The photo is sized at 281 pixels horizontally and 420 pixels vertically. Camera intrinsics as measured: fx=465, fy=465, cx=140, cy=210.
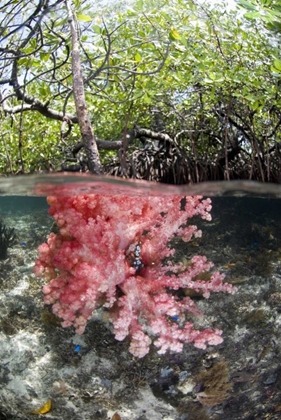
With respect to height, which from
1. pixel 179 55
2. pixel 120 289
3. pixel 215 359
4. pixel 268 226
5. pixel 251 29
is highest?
pixel 251 29

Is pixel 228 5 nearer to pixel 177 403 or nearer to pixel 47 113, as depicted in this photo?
pixel 47 113

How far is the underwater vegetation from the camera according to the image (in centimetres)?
141

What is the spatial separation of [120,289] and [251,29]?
4.65 feet

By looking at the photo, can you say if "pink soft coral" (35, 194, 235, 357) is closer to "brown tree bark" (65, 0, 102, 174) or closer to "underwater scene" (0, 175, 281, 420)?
→ "underwater scene" (0, 175, 281, 420)

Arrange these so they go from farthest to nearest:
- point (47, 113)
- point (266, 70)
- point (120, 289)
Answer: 1. point (47, 113)
2. point (266, 70)
3. point (120, 289)

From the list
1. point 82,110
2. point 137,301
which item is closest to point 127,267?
point 137,301

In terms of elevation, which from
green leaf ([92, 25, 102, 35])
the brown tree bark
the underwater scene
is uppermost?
green leaf ([92, 25, 102, 35])

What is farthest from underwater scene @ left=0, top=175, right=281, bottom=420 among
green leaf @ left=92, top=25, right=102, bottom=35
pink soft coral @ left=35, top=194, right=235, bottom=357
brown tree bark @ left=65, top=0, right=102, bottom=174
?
green leaf @ left=92, top=25, right=102, bottom=35

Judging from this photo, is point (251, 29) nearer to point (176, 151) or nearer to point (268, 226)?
point (176, 151)

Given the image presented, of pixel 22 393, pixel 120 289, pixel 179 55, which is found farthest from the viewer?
pixel 179 55

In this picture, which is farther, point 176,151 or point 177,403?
point 176,151

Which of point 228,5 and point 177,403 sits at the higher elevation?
point 228,5

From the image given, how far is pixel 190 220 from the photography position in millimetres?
1362

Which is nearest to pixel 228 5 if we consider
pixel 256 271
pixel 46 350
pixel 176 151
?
pixel 176 151
